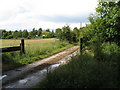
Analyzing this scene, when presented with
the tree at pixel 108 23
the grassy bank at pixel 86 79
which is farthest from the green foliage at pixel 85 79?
the tree at pixel 108 23

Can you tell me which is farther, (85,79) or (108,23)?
(108,23)

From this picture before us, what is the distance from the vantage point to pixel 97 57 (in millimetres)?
6188

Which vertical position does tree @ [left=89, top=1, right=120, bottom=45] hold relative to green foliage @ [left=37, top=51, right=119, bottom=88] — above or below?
above

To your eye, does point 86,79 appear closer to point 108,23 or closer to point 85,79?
point 85,79

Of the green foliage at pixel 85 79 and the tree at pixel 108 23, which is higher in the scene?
the tree at pixel 108 23

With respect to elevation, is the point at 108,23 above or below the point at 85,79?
above

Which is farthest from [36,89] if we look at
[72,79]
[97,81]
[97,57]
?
[97,57]

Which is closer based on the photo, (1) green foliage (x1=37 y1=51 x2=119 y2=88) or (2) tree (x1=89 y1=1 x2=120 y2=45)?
(1) green foliage (x1=37 y1=51 x2=119 y2=88)

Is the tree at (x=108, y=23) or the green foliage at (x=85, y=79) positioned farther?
the tree at (x=108, y=23)

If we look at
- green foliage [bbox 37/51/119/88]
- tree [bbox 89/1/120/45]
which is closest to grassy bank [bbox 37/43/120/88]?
green foliage [bbox 37/51/119/88]

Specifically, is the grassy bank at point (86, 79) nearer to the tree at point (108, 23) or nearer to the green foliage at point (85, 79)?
the green foliage at point (85, 79)

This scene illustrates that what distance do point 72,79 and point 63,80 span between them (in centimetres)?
30

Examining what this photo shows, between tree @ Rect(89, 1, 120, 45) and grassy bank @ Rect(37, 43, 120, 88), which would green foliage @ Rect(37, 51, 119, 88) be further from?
tree @ Rect(89, 1, 120, 45)

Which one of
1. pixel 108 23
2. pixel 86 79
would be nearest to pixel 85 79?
pixel 86 79
